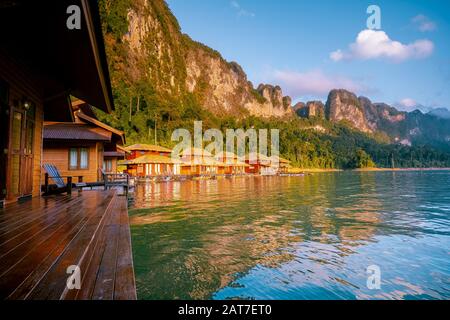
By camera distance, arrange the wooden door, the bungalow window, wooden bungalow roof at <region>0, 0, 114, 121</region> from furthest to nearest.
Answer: the bungalow window, the wooden door, wooden bungalow roof at <region>0, 0, 114, 121</region>

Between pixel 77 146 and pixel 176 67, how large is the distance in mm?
80886

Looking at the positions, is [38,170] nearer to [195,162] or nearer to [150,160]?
[150,160]

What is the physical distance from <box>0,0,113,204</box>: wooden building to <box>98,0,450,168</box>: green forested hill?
3769 cm

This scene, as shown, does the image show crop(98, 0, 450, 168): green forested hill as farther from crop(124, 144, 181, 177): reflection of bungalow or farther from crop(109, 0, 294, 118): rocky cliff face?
crop(124, 144, 181, 177): reflection of bungalow

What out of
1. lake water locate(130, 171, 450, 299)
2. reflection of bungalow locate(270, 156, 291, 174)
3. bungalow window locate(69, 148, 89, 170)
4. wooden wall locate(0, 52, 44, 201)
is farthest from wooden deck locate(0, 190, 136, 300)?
reflection of bungalow locate(270, 156, 291, 174)

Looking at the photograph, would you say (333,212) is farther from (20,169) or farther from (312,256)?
(20,169)

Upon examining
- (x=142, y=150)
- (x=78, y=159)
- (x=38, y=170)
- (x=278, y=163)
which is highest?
(x=142, y=150)

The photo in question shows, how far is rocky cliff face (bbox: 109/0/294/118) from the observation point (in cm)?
7225

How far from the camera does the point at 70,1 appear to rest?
9.86 feet

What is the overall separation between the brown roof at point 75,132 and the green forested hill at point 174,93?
27769 millimetres

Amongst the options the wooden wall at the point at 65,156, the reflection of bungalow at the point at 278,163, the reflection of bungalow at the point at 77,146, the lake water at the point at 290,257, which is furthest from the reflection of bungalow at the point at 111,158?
the reflection of bungalow at the point at 278,163

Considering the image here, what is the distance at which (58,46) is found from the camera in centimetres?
455

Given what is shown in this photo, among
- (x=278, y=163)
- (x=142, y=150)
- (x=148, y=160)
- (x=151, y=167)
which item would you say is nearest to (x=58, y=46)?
(x=148, y=160)
